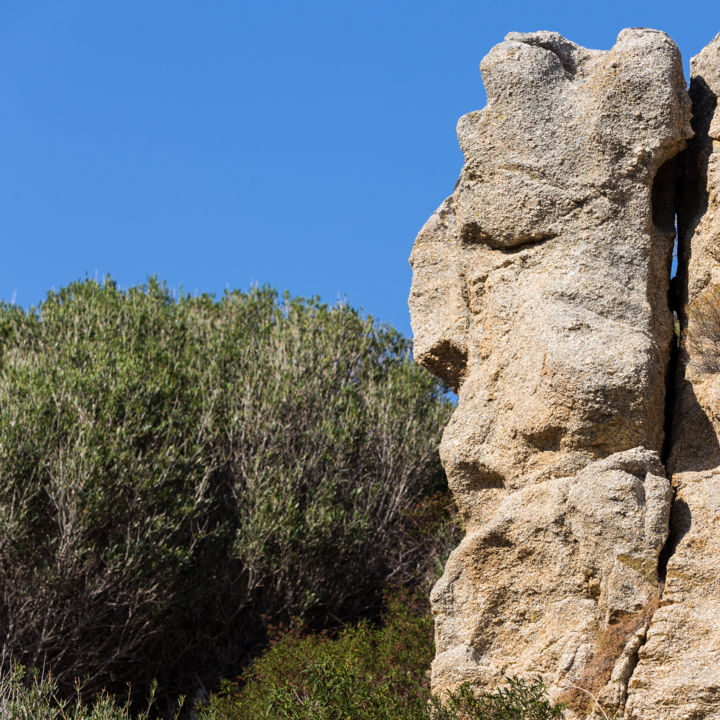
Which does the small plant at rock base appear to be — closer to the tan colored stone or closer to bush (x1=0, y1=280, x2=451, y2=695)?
the tan colored stone

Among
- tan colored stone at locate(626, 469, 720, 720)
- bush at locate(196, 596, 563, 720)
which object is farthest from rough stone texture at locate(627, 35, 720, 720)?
bush at locate(196, 596, 563, 720)

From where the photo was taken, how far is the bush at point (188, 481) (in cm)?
1165

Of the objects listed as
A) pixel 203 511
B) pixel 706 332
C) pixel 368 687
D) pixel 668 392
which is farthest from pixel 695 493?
pixel 203 511

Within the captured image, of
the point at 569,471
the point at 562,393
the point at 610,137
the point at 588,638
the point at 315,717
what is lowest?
the point at 315,717

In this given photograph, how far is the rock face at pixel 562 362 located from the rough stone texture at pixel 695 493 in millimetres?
144

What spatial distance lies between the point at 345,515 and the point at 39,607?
14.2ft

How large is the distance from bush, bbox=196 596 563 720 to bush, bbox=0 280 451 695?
1.16m

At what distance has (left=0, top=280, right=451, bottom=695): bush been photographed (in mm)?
11648

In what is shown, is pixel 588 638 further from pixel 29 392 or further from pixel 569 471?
pixel 29 392

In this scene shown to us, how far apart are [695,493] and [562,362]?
122 cm

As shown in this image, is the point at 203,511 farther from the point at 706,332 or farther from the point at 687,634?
the point at 687,634

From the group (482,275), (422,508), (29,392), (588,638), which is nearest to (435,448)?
(422,508)

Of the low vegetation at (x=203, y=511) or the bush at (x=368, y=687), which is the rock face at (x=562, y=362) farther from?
the low vegetation at (x=203, y=511)

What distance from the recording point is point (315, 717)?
6.84m
